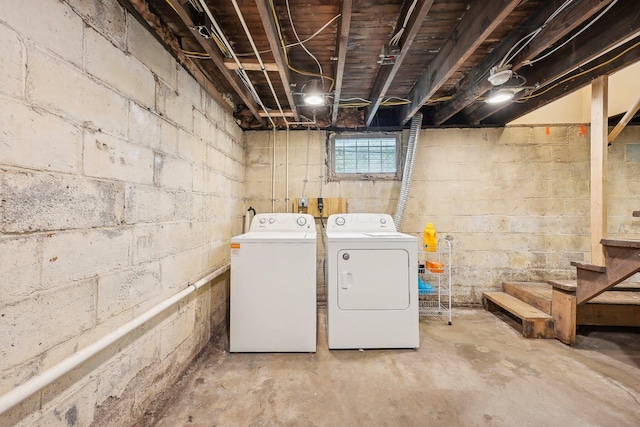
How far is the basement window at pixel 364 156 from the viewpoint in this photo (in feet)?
10.4

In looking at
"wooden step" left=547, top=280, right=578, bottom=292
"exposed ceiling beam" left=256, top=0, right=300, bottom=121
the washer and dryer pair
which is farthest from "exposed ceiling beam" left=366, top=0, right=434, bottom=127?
"wooden step" left=547, top=280, right=578, bottom=292

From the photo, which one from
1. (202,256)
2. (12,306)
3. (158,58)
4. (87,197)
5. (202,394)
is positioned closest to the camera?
A: (12,306)

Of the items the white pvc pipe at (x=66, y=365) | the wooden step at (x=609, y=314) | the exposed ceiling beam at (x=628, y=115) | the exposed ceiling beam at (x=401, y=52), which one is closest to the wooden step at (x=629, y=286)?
the wooden step at (x=609, y=314)

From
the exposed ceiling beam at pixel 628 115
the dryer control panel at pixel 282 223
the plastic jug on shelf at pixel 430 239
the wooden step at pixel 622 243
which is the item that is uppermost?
the exposed ceiling beam at pixel 628 115

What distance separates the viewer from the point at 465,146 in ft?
10.2

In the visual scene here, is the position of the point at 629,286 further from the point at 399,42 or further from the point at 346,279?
the point at 399,42

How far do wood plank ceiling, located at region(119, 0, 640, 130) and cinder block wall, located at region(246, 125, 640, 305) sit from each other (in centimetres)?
→ 58

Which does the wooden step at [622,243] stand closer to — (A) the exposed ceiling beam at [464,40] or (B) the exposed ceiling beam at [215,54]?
(A) the exposed ceiling beam at [464,40]

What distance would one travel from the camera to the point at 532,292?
8.66 ft

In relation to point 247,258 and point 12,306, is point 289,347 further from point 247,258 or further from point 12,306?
point 12,306

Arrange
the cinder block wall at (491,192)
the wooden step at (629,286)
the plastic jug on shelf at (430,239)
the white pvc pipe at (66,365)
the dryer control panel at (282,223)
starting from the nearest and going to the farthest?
1. the white pvc pipe at (66,365)
2. the wooden step at (629,286)
3. the dryer control panel at (282,223)
4. the plastic jug on shelf at (430,239)
5. the cinder block wall at (491,192)

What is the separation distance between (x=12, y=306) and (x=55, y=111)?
0.67m

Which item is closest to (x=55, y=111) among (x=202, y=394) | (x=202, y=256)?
(x=202, y=256)

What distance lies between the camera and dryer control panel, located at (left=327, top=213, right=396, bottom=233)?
109 inches
